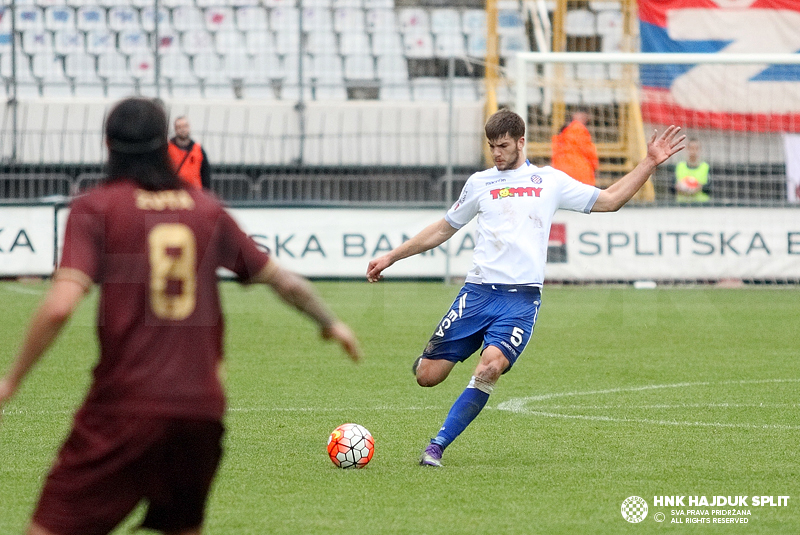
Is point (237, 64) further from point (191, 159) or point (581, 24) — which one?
point (191, 159)

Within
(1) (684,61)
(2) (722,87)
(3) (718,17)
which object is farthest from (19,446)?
(3) (718,17)

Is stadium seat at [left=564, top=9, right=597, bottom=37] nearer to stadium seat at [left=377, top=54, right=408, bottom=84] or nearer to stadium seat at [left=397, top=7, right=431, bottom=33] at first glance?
stadium seat at [left=397, top=7, right=431, bottom=33]

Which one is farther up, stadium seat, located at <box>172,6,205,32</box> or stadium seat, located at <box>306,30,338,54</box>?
stadium seat, located at <box>172,6,205,32</box>

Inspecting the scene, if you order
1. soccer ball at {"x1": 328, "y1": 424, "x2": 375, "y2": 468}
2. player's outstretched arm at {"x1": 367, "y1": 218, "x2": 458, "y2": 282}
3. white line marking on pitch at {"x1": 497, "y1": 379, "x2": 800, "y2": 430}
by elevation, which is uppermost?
player's outstretched arm at {"x1": 367, "y1": 218, "x2": 458, "y2": 282}

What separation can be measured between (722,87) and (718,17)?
1916 millimetres

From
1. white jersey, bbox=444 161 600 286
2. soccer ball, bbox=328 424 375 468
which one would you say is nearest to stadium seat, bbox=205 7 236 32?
white jersey, bbox=444 161 600 286

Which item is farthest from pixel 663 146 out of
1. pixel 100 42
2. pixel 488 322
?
pixel 100 42

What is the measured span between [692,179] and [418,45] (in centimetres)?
679

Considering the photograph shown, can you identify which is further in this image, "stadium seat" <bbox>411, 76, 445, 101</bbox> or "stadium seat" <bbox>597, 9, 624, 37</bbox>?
"stadium seat" <bbox>597, 9, 624, 37</bbox>

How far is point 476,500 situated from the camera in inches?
220

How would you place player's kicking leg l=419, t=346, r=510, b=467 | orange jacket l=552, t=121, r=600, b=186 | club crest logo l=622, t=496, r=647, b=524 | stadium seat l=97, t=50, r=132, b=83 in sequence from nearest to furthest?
club crest logo l=622, t=496, r=647, b=524 < player's kicking leg l=419, t=346, r=510, b=467 < orange jacket l=552, t=121, r=600, b=186 < stadium seat l=97, t=50, r=132, b=83

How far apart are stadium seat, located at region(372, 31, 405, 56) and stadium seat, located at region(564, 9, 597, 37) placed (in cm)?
310

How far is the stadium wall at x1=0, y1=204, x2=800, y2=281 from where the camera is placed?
16.7m

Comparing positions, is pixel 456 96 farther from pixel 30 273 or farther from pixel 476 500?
pixel 476 500
